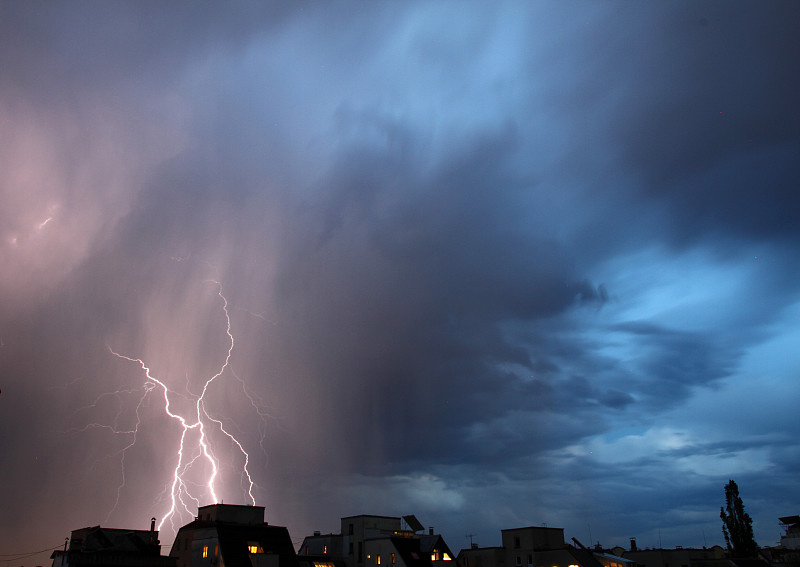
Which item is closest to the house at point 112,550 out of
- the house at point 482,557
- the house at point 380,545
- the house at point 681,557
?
the house at point 380,545

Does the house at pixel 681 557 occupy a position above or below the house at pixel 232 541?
below

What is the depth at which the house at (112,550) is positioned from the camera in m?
56.2

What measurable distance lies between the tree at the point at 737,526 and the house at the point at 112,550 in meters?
86.6

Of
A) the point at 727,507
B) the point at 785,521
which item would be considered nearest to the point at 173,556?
the point at 727,507

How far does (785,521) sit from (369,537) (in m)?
81.2

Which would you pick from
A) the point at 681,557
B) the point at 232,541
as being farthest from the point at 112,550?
the point at 681,557

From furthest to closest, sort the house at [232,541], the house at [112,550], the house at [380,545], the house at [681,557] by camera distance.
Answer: the house at [681,557] → the house at [380,545] → the house at [232,541] → the house at [112,550]

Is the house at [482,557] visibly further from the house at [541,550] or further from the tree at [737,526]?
the tree at [737,526]

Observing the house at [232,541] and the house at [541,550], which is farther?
the house at [541,550]

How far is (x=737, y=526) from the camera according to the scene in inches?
3748

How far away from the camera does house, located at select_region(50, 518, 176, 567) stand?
2215 inches

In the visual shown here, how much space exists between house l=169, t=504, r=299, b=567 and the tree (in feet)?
244

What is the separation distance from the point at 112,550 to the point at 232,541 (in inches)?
489

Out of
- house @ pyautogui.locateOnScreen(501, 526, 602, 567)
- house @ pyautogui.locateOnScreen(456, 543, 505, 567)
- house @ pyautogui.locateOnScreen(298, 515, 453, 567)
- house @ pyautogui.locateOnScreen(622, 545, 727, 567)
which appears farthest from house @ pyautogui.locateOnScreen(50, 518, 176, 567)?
house @ pyautogui.locateOnScreen(622, 545, 727, 567)
